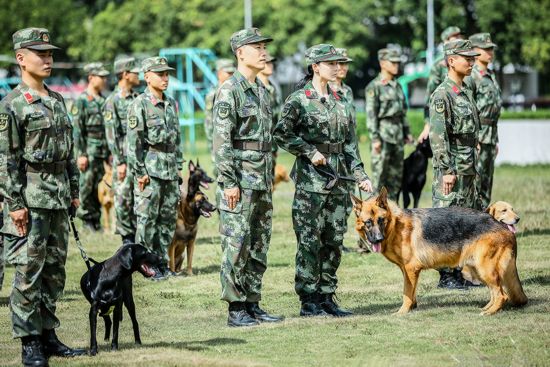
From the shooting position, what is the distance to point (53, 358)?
8.19 m

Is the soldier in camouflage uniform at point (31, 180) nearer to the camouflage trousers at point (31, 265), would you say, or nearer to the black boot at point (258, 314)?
the camouflage trousers at point (31, 265)

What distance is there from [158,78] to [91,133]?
172 inches

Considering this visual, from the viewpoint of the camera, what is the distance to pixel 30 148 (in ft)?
25.7

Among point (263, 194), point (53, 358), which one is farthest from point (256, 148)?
point (53, 358)

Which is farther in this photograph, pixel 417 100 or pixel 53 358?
pixel 417 100

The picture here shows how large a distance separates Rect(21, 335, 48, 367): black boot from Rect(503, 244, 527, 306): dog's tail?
4.04 metres

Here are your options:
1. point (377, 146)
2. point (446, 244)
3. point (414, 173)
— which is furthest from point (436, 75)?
point (446, 244)

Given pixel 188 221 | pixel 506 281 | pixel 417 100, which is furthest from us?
pixel 417 100

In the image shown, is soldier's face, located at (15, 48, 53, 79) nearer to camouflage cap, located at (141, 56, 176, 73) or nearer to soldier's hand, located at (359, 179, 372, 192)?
soldier's hand, located at (359, 179, 372, 192)

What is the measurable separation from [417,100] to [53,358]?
53727 mm

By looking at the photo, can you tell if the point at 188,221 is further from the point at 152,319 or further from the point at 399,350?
the point at 399,350

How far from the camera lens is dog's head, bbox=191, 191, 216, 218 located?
12.4 m

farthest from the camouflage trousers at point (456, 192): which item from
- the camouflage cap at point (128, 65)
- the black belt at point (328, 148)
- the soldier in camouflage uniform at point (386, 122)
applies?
the camouflage cap at point (128, 65)

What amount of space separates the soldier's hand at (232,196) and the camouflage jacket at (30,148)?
1453 millimetres
